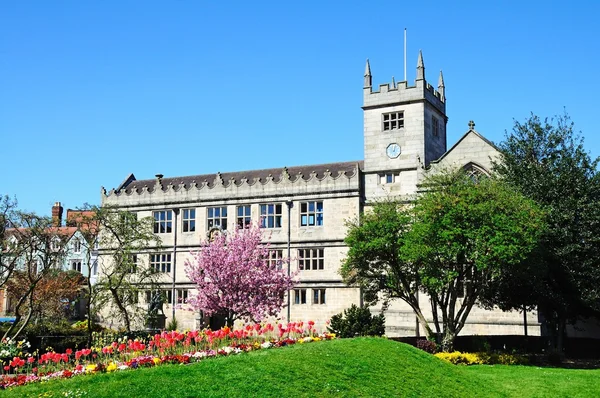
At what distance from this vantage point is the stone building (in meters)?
44.0

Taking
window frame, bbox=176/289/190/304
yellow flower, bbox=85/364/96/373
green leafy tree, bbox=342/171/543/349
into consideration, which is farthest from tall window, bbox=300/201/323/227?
yellow flower, bbox=85/364/96/373

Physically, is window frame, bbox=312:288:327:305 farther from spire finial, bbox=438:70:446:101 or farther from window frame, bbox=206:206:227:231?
spire finial, bbox=438:70:446:101

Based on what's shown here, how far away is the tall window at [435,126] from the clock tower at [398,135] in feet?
0.24

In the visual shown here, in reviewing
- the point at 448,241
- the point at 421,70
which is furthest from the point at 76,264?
the point at 448,241

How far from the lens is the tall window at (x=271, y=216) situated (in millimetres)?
→ 49000

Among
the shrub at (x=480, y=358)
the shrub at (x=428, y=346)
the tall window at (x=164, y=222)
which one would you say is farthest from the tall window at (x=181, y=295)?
the shrub at (x=480, y=358)

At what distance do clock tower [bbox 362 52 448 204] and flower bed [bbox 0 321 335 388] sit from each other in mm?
23388

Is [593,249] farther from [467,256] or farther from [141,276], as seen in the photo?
[141,276]

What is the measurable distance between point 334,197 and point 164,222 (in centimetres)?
1473

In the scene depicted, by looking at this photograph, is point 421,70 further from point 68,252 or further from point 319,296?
point 68,252

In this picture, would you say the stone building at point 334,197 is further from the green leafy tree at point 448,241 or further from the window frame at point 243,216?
the green leafy tree at point 448,241

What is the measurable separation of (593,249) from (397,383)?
17.9m

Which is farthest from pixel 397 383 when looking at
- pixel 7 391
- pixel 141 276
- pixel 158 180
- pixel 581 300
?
pixel 158 180

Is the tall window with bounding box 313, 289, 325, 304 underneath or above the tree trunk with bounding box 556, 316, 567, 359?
above
